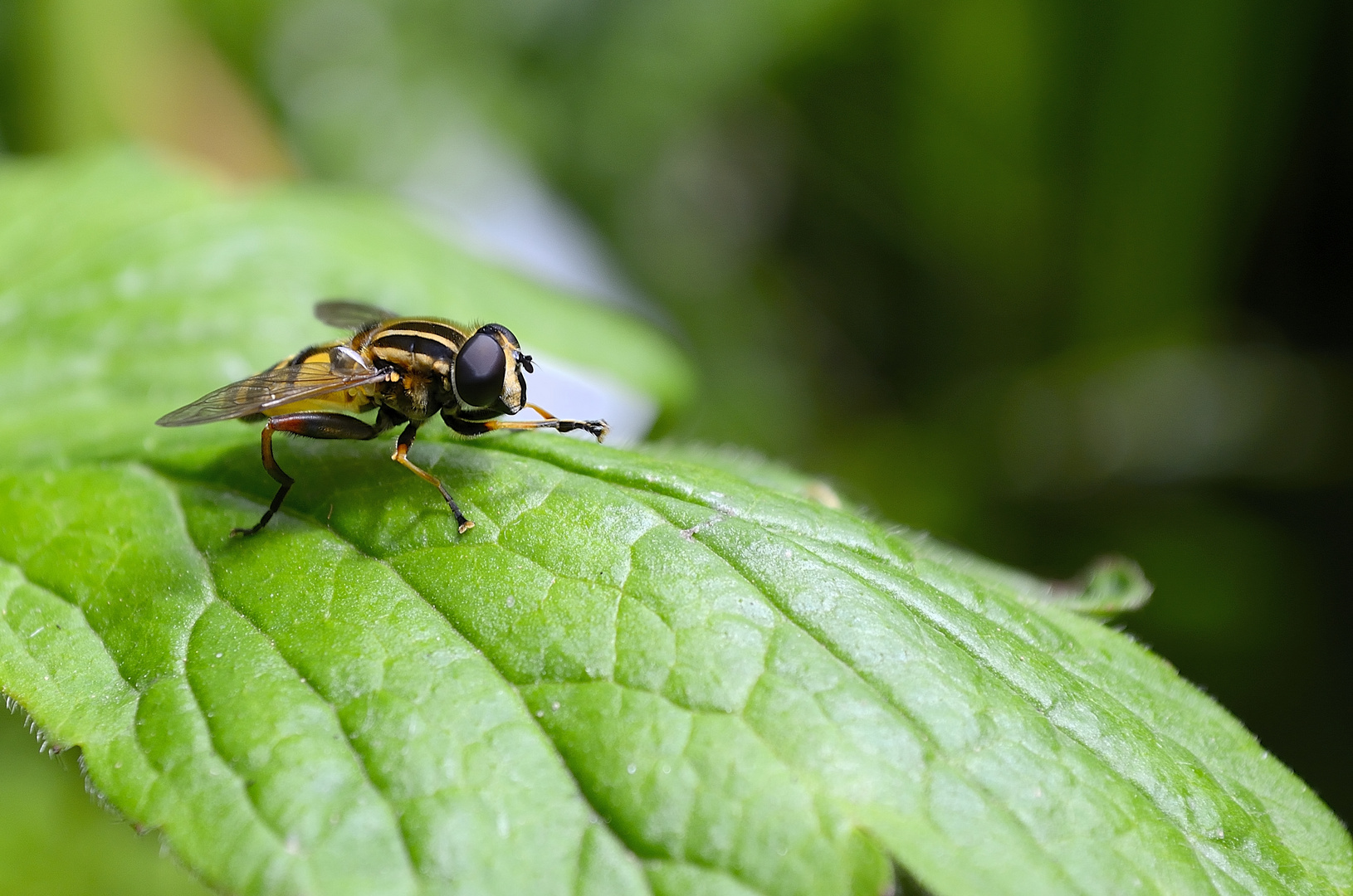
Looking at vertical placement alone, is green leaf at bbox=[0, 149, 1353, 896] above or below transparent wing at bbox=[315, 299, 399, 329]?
below

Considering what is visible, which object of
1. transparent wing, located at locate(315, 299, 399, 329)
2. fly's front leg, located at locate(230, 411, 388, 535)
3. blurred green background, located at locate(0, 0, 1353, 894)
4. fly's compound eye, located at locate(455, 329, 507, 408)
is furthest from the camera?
blurred green background, located at locate(0, 0, 1353, 894)

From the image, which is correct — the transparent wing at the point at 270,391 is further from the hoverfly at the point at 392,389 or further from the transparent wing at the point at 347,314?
the transparent wing at the point at 347,314

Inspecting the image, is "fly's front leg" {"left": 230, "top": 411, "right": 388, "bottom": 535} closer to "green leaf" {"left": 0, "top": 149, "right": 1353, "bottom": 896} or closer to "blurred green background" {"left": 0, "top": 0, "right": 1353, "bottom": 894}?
"green leaf" {"left": 0, "top": 149, "right": 1353, "bottom": 896}

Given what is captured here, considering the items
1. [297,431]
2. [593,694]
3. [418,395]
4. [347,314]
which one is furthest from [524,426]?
[347,314]

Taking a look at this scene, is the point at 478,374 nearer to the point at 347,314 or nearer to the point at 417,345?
the point at 417,345

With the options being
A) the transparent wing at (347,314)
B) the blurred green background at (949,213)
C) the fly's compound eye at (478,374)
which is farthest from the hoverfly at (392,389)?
the blurred green background at (949,213)

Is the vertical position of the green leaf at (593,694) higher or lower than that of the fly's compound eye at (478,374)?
lower

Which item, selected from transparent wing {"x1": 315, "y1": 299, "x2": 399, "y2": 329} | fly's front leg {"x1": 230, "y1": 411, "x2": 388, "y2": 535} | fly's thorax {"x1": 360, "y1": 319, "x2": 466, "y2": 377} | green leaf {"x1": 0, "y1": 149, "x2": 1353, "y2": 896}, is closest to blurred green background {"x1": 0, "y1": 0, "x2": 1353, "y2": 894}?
transparent wing {"x1": 315, "y1": 299, "x2": 399, "y2": 329}
